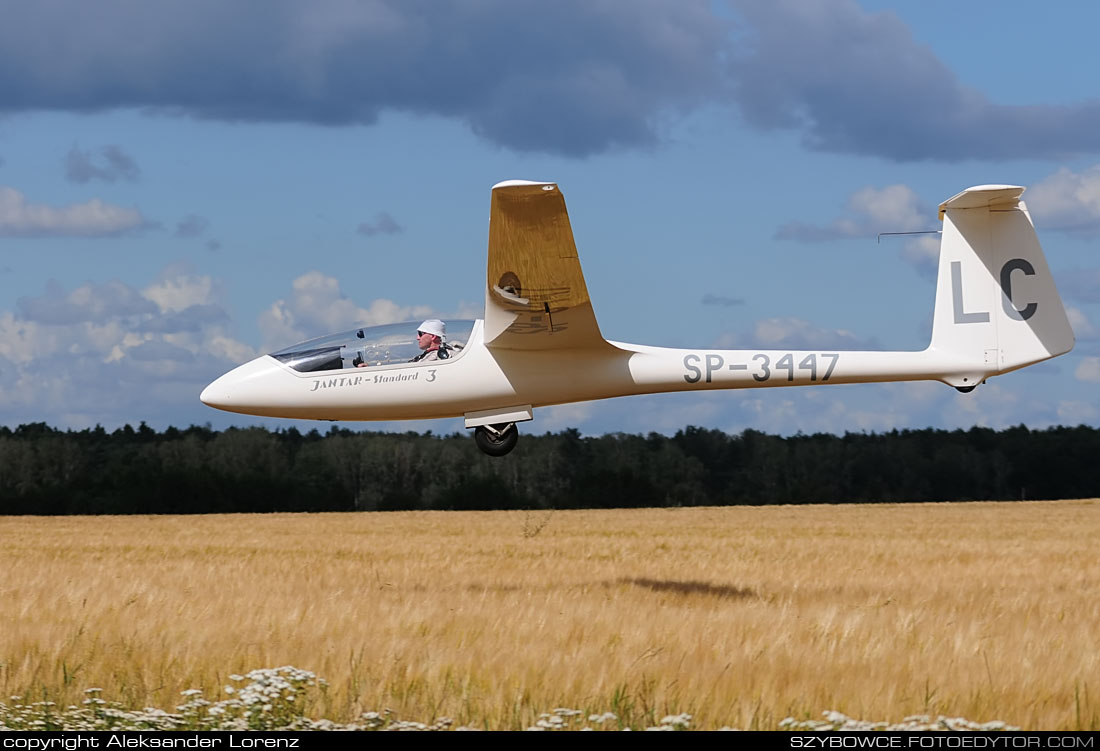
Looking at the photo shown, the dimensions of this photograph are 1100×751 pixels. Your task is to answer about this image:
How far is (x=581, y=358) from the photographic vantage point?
19.6 meters

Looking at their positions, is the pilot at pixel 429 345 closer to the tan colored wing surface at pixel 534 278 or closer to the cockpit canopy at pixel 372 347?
the cockpit canopy at pixel 372 347

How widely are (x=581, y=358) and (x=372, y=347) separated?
130 inches

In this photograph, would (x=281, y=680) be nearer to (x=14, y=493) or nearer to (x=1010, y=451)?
(x=14, y=493)

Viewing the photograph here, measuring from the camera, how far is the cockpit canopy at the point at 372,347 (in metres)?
19.2

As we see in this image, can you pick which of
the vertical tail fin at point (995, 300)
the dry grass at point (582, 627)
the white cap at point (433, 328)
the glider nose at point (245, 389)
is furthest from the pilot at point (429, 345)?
the vertical tail fin at point (995, 300)

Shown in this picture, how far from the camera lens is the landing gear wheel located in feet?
64.7

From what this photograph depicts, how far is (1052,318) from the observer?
809 inches

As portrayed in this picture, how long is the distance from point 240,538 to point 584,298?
2625 cm

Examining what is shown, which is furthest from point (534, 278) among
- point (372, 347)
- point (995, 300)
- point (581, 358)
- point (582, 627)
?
point (995, 300)

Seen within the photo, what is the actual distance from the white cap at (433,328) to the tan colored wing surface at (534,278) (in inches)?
29.5

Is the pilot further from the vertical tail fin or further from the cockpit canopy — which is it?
the vertical tail fin

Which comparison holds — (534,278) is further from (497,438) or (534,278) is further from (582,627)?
(582,627)
